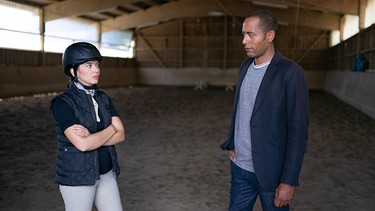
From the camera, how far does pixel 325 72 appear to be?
21656 millimetres

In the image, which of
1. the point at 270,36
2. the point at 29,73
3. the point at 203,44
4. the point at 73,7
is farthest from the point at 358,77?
the point at 203,44

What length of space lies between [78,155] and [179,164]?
3.22 m

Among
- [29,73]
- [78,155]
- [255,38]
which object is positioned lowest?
[78,155]

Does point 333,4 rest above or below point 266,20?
above

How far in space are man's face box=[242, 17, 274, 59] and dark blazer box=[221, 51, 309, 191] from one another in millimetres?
91

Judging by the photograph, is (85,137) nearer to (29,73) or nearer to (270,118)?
(270,118)

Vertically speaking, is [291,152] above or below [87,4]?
below

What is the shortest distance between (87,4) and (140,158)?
39.8ft

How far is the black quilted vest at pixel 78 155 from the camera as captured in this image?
6.09 ft

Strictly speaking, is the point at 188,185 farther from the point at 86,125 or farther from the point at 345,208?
the point at 86,125

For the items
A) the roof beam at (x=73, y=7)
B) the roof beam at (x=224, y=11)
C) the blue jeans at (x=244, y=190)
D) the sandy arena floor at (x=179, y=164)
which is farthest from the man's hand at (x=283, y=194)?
the roof beam at (x=224, y=11)

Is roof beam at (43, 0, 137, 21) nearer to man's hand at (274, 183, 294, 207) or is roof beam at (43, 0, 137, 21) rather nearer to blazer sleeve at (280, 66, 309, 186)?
blazer sleeve at (280, 66, 309, 186)

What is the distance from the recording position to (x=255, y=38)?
186 centimetres

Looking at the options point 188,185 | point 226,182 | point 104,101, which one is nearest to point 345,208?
point 226,182
